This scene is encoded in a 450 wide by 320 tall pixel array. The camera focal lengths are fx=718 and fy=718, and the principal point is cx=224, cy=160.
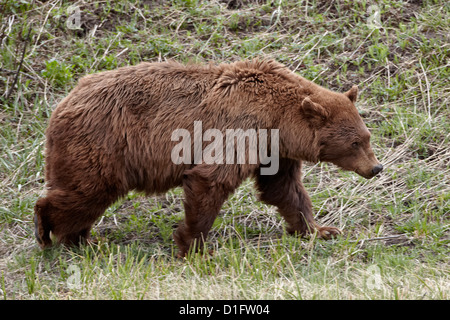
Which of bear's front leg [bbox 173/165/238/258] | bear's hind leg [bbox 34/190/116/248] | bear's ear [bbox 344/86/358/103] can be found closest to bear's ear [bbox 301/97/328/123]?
bear's ear [bbox 344/86/358/103]

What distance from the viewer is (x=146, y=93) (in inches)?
242

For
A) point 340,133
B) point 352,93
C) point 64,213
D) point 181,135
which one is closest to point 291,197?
point 340,133

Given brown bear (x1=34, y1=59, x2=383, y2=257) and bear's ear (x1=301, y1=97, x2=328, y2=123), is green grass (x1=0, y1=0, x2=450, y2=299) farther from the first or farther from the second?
bear's ear (x1=301, y1=97, x2=328, y2=123)

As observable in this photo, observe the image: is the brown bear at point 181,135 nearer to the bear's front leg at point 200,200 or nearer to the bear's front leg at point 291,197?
the bear's front leg at point 200,200

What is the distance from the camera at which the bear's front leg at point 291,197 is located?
6.61m

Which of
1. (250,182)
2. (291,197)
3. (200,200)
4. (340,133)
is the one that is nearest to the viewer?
(200,200)

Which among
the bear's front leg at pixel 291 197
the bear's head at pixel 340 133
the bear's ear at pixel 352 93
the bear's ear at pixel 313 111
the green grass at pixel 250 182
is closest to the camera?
the green grass at pixel 250 182

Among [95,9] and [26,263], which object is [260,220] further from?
[95,9]

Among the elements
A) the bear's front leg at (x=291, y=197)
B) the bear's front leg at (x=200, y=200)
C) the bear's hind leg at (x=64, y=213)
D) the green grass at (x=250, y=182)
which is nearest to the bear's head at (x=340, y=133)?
the bear's front leg at (x=291, y=197)

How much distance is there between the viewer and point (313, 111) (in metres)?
6.01

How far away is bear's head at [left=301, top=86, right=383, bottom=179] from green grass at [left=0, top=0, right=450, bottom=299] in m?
0.69

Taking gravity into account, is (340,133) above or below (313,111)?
below

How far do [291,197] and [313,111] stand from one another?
3.19 feet

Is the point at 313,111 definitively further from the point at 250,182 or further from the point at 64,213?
the point at 64,213
